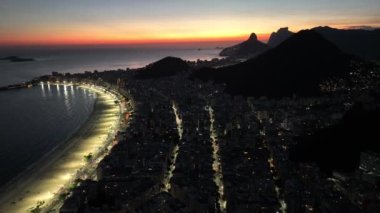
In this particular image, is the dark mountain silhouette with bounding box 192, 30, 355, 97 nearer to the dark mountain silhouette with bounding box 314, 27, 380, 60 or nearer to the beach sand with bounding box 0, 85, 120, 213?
the beach sand with bounding box 0, 85, 120, 213

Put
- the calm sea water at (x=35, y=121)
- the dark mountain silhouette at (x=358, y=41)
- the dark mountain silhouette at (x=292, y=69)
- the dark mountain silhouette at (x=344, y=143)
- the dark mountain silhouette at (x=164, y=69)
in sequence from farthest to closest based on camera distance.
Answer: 1. the dark mountain silhouette at (x=164, y=69)
2. the dark mountain silhouette at (x=358, y=41)
3. the dark mountain silhouette at (x=292, y=69)
4. the calm sea water at (x=35, y=121)
5. the dark mountain silhouette at (x=344, y=143)

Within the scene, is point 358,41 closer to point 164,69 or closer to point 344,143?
point 164,69

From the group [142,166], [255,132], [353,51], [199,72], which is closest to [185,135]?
[255,132]

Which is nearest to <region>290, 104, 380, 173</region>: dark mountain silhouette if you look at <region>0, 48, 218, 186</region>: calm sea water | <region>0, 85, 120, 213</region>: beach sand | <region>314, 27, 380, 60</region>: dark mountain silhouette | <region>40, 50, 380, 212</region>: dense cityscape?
<region>40, 50, 380, 212</region>: dense cityscape

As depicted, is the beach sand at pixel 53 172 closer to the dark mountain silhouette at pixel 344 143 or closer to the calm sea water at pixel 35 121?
the calm sea water at pixel 35 121

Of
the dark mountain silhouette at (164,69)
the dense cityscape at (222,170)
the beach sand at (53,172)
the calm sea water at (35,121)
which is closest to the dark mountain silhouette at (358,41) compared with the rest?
the dark mountain silhouette at (164,69)

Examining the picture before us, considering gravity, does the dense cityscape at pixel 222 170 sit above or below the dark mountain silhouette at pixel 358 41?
below

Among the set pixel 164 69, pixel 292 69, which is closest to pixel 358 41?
pixel 292 69
